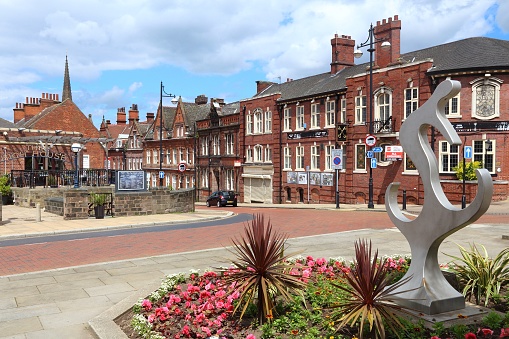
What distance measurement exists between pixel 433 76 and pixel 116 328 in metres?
27.7

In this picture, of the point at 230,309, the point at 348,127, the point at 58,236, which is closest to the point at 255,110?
the point at 348,127

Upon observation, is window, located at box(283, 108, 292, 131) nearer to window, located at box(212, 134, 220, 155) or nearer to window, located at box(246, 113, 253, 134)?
Answer: window, located at box(246, 113, 253, 134)

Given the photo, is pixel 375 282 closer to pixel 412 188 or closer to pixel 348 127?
pixel 412 188

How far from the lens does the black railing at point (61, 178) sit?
31.1 m

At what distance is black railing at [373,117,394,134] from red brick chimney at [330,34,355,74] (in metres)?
11.2

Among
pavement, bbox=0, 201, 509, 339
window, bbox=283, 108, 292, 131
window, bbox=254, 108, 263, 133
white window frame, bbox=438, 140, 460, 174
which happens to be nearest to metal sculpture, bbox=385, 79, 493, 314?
pavement, bbox=0, 201, 509, 339

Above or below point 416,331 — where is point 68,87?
above

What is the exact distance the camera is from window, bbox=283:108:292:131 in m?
43.0

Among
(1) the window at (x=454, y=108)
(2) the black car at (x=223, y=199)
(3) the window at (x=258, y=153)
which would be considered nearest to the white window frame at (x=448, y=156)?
(1) the window at (x=454, y=108)

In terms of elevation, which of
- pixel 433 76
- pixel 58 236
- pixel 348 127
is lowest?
pixel 58 236

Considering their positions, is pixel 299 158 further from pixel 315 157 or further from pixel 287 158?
pixel 315 157

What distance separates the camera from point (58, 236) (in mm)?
16344

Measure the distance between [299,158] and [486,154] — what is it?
1700 centimetres

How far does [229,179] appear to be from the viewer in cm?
5181
